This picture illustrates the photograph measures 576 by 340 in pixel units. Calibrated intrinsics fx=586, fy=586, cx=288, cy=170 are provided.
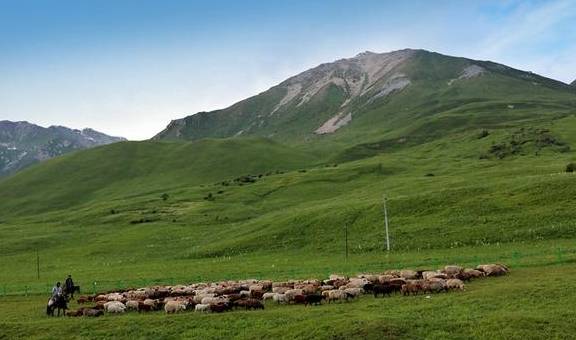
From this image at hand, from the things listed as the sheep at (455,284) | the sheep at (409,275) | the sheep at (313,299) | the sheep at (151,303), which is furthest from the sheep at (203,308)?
→ the sheep at (455,284)

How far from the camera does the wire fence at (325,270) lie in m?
49.0

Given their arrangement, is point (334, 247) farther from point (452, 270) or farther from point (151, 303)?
point (151, 303)

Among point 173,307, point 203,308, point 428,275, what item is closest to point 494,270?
point 428,275

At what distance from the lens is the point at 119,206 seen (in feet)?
526

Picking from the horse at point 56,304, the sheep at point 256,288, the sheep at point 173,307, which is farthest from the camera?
the sheep at point 256,288

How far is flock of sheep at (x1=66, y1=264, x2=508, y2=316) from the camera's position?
119ft

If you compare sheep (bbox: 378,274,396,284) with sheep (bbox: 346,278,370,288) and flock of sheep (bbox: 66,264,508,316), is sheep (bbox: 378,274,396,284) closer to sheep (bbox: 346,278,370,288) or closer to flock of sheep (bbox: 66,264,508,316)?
flock of sheep (bbox: 66,264,508,316)

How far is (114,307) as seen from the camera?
37719mm

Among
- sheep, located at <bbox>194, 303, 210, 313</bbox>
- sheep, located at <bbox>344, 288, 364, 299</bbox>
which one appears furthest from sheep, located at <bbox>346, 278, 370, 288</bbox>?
sheep, located at <bbox>194, 303, 210, 313</bbox>

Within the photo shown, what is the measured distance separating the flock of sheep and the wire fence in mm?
8816

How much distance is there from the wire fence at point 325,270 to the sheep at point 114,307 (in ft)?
49.5

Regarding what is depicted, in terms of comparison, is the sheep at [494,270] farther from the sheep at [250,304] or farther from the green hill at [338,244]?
the sheep at [250,304]

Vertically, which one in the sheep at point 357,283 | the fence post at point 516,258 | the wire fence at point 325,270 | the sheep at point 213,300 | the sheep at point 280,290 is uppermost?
the sheep at point 357,283

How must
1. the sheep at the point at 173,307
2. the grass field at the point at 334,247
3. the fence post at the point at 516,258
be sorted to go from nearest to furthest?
the grass field at the point at 334,247
the sheep at the point at 173,307
the fence post at the point at 516,258
